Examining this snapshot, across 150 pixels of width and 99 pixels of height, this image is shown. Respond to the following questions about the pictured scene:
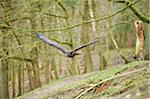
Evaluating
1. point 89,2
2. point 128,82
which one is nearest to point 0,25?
point 128,82

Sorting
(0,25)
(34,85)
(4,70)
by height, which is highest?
(0,25)

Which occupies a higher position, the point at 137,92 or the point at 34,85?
the point at 137,92

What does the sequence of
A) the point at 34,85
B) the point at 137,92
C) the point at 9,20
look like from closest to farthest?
the point at 137,92 < the point at 9,20 < the point at 34,85

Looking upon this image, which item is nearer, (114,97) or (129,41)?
(114,97)

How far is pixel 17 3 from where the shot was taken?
33.4 feet

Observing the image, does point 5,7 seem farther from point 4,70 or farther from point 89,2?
point 89,2

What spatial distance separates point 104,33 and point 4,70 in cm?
533

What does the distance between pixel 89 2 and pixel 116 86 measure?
8853 mm

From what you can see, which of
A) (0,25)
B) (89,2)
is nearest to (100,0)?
(89,2)

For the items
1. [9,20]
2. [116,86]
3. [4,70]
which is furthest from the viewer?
[4,70]

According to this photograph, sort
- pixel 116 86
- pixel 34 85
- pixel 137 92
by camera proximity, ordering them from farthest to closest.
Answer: pixel 34 85
pixel 116 86
pixel 137 92

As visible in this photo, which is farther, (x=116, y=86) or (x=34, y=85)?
(x=34, y=85)

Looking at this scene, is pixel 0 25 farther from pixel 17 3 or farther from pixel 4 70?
pixel 4 70

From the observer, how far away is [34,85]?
16.0 meters
